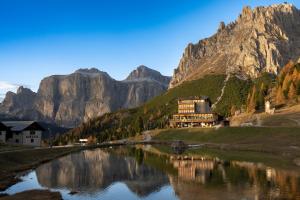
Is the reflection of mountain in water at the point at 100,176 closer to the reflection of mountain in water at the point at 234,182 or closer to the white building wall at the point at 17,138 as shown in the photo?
the reflection of mountain in water at the point at 234,182

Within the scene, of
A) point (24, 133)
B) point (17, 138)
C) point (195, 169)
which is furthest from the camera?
point (24, 133)

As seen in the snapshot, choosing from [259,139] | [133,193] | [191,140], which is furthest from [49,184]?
[191,140]

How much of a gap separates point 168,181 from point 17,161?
4388cm

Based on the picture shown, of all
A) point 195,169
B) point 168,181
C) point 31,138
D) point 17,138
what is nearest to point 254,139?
point 195,169

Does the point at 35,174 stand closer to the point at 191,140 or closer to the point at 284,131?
the point at 284,131

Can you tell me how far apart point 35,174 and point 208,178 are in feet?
133

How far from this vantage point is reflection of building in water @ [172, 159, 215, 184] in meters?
79.5

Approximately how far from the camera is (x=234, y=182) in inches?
2726

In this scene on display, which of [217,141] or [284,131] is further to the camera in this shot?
[217,141]

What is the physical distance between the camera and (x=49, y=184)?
73.7 m

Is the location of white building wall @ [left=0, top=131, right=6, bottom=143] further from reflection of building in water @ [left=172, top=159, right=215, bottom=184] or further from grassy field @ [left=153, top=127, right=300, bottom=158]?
grassy field @ [left=153, top=127, right=300, bottom=158]

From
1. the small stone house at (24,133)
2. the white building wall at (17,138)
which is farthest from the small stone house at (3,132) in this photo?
the white building wall at (17,138)

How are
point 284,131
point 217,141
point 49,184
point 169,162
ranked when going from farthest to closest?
point 217,141 → point 284,131 → point 169,162 → point 49,184

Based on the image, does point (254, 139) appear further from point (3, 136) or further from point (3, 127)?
point (3, 136)
